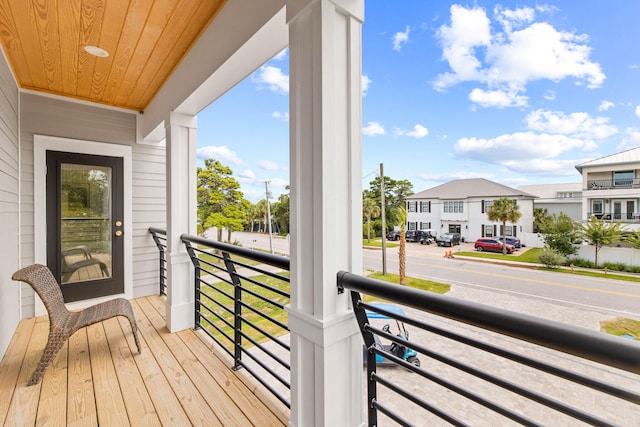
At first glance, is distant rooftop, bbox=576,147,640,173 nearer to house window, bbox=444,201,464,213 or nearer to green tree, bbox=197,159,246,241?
house window, bbox=444,201,464,213

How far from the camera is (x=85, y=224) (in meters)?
3.30

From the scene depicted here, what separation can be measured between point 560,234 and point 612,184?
52 cm

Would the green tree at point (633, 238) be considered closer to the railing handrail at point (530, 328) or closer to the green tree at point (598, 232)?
the green tree at point (598, 232)

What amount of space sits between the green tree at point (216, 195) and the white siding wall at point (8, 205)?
8.11 metres

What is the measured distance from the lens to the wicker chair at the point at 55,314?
1.88m

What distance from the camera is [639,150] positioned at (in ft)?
6.47

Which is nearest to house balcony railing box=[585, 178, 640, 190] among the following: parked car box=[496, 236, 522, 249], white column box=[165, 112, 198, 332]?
parked car box=[496, 236, 522, 249]

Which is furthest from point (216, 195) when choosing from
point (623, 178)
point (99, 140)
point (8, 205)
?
point (623, 178)

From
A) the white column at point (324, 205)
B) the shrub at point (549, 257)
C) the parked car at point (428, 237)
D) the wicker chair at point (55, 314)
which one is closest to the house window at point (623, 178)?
the shrub at point (549, 257)

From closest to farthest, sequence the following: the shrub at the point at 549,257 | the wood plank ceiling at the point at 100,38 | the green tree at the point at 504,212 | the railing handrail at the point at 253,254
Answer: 1. the railing handrail at the point at 253,254
2. the wood plank ceiling at the point at 100,38
3. the shrub at the point at 549,257
4. the green tree at the point at 504,212

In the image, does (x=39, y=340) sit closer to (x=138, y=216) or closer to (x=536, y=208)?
(x=138, y=216)

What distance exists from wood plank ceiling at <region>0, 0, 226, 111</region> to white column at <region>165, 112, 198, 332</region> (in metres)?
0.51

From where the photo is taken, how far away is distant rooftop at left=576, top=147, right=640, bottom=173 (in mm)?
1963

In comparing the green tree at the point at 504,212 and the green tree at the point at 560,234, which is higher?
the green tree at the point at 504,212
